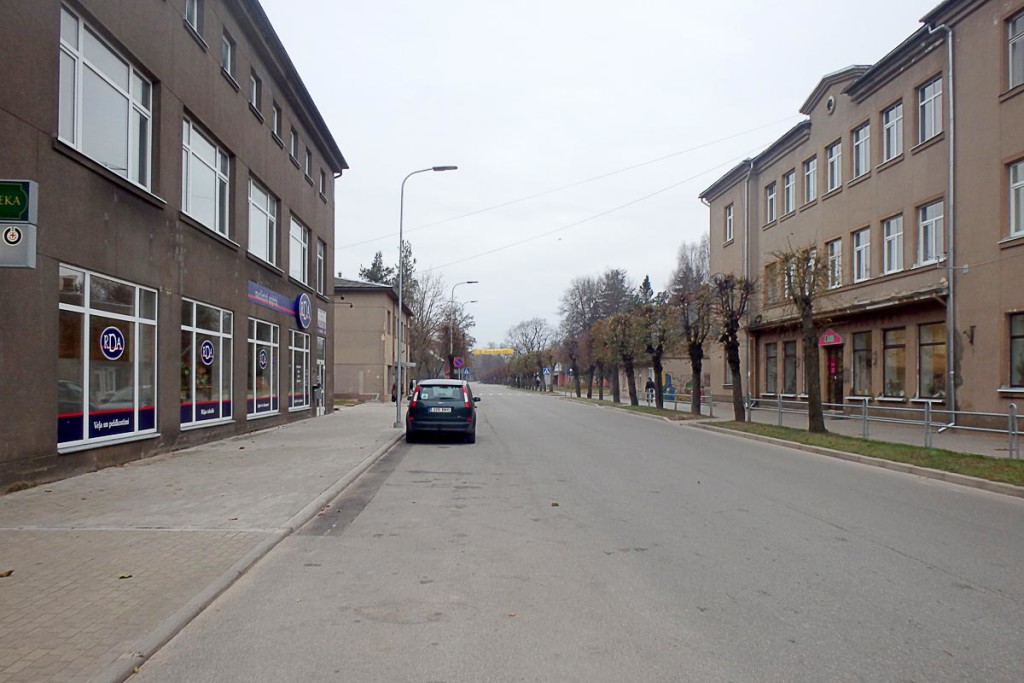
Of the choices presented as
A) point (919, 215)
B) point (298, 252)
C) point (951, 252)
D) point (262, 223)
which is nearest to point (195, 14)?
point (262, 223)

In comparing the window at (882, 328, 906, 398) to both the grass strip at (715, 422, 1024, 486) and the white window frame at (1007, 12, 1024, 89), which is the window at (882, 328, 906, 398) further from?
the white window frame at (1007, 12, 1024, 89)

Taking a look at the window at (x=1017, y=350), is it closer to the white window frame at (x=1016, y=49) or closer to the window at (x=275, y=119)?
the white window frame at (x=1016, y=49)

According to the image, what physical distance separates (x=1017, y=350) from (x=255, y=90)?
2034 cm

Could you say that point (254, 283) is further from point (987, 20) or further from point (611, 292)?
point (611, 292)

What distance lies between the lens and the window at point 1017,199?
64.5 ft

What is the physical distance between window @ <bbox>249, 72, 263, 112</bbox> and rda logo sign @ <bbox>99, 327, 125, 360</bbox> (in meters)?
9.69

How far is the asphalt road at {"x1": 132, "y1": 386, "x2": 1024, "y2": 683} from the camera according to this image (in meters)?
4.57

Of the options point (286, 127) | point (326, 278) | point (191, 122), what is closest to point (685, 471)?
point (191, 122)

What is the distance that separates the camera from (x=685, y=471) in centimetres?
1378

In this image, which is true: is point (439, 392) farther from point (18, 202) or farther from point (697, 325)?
point (697, 325)

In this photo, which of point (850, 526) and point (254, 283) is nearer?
point (850, 526)

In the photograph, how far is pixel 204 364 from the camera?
17.5m

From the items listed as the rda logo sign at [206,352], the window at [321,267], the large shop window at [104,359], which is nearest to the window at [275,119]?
the window at [321,267]

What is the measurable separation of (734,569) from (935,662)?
7.26 feet
